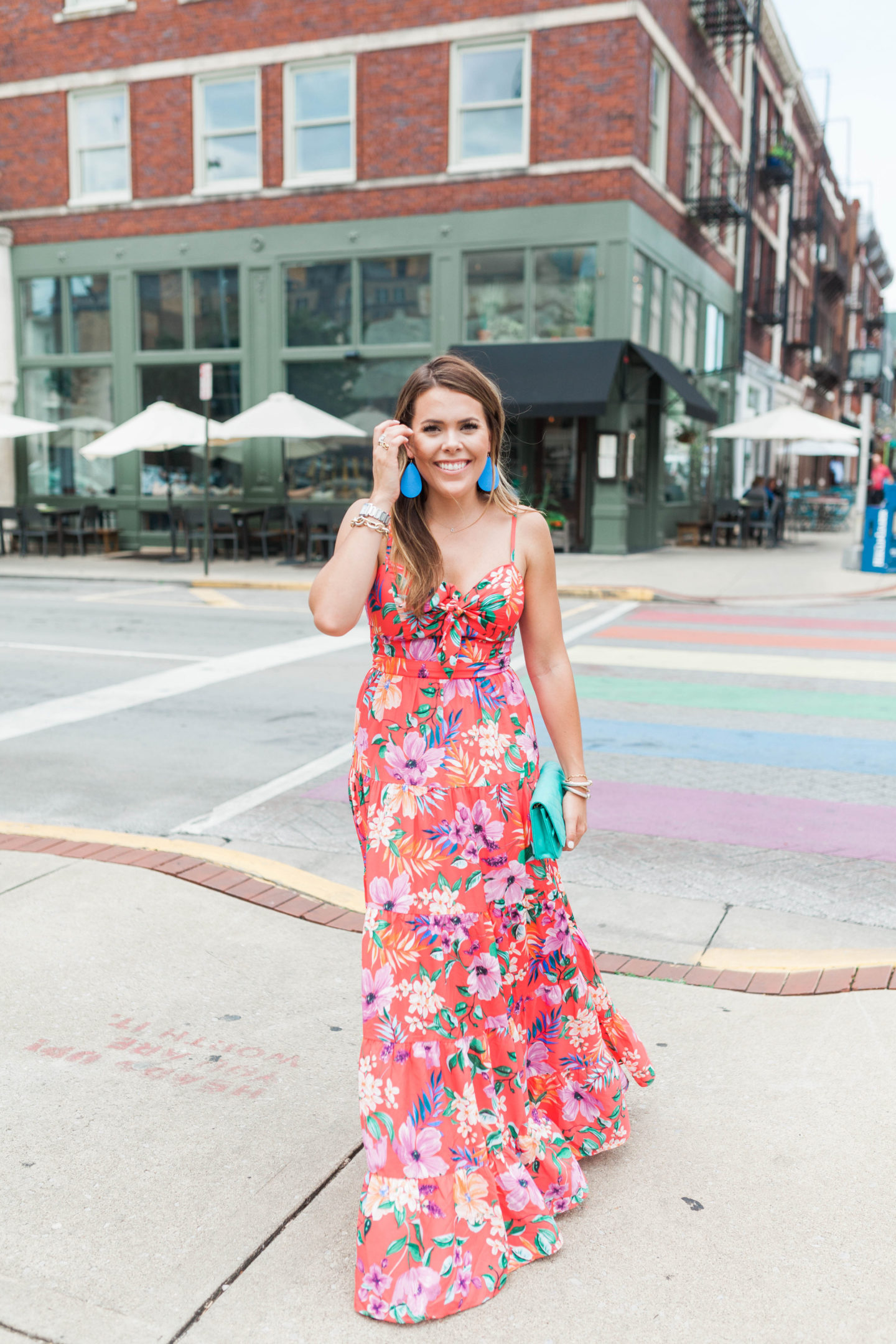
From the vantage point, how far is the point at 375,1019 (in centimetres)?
248

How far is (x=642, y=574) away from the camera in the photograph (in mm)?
17594

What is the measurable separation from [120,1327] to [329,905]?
220cm

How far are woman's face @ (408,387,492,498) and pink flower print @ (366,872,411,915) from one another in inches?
33.6

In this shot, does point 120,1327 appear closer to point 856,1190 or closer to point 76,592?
point 856,1190

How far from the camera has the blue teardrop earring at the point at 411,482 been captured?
2574 mm

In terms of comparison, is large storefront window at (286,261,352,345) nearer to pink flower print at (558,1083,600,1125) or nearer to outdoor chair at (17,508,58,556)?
outdoor chair at (17,508,58,556)

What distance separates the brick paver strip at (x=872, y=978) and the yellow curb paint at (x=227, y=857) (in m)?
1.72

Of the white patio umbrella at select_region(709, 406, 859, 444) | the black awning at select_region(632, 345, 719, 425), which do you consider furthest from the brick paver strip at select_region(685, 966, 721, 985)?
the white patio umbrella at select_region(709, 406, 859, 444)

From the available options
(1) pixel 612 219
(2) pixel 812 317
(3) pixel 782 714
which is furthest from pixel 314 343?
(2) pixel 812 317

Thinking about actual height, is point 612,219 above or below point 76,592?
above

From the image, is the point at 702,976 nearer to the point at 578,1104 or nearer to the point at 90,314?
the point at 578,1104

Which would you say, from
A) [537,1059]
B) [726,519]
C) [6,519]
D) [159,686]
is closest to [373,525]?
[537,1059]

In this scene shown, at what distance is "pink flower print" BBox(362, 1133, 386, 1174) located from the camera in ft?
7.88

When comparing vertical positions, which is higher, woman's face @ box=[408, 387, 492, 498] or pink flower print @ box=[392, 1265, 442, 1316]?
woman's face @ box=[408, 387, 492, 498]
